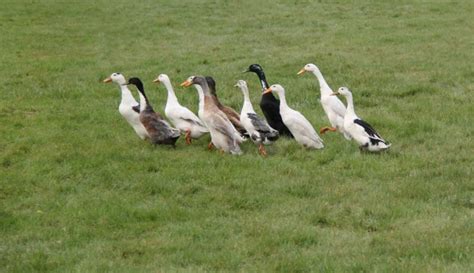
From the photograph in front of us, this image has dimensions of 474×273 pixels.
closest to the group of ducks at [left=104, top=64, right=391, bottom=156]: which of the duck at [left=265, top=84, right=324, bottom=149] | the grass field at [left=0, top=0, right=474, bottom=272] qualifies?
the duck at [left=265, top=84, right=324, bottom=149]

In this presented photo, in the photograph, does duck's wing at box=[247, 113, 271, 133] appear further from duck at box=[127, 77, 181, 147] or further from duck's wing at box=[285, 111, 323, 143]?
duck at box=[127, 77, 181, 147]

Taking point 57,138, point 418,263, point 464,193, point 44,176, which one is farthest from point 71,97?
point 418,263

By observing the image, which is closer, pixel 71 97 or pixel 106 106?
pixel 106 106

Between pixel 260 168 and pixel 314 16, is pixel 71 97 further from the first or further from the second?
pixel 314 16

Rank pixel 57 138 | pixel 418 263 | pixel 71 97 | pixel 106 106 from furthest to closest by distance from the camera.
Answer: pixel 71 97 → pixel 106 106 → pixel 57 138 → pixel 418 263

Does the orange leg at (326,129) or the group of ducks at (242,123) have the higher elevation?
the group of ducks at (242,123)

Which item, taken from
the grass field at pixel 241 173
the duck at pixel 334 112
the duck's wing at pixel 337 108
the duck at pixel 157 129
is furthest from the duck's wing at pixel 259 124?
the duck's wing at pixel 337 108

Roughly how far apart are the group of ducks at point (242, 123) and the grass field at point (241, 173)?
242 millimetres

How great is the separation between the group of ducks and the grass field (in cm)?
24

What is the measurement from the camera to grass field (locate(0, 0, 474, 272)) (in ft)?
26.0

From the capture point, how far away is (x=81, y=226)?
29.0 feet

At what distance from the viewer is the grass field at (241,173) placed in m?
7.93

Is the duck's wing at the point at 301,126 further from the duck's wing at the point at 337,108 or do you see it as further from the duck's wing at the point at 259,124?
the duck's wing at the point at 337,108

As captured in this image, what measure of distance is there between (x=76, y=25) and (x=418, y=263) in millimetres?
21952
